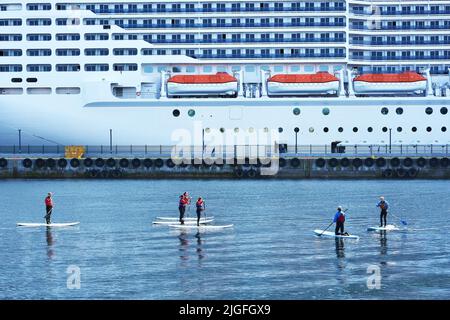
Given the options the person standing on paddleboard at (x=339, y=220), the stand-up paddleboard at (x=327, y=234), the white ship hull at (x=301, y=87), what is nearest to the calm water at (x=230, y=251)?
the stand-up paddleboard at (x=327, y=234)

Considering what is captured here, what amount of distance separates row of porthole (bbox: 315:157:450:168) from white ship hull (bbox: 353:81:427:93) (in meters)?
4.85

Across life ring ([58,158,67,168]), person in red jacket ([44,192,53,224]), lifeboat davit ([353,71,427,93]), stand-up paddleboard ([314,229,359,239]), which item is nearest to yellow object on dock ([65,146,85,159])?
life ring ([58,158,67,168])

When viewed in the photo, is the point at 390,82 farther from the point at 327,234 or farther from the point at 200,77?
the point at 327,234

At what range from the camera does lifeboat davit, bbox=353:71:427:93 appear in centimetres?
7394

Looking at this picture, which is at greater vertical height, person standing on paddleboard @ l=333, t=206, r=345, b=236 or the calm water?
person standing on paddleboard @ l=333, t=206, r=345, b=236

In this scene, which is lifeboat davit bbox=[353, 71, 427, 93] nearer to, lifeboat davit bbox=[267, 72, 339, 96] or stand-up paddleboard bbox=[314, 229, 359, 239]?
lifeboat davit bbox=[267, 72, 339, 96]

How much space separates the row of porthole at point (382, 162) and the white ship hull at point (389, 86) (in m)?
4.85

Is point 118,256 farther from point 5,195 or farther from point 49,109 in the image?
point 49,109

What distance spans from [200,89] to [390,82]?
13.3 m

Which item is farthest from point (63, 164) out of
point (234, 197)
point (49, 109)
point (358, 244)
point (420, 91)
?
point (358, 244)

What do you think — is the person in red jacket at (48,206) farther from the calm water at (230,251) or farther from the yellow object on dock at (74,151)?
the yellow object on dock at (74,151)

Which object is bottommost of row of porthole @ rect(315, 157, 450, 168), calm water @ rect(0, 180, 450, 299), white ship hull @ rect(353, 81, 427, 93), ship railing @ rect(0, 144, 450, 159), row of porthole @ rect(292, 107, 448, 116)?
calm water @ rect(0, 180, 450, 299)

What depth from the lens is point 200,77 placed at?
73.3m

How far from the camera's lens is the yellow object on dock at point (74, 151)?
74.6m
